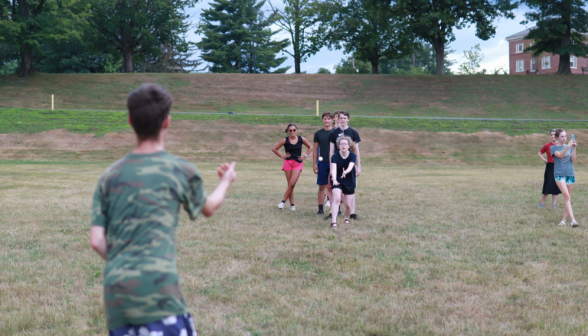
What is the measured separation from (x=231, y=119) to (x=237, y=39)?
148 feet

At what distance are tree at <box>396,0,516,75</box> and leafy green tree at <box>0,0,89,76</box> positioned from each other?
31.8m

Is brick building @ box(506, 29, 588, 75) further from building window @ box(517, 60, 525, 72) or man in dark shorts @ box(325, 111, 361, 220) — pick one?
man in dark shorts @ box(325, 111, 361, 220)

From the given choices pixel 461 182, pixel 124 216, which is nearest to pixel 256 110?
pixel 461 182

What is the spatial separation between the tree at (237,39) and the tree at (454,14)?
87.7 feet

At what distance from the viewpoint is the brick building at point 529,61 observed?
76125 millimetres

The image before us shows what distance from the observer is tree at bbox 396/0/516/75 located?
4706 cm

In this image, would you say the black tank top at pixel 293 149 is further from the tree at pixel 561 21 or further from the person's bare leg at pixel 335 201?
the tree at pixel 561 21

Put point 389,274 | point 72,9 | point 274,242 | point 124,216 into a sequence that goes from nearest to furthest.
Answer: point 124,216 < point 389,274 < point 274,242 < point 72,9

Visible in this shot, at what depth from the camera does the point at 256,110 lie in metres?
39.3

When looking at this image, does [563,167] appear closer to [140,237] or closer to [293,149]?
[293,149]

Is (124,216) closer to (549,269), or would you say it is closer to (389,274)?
(389,274)

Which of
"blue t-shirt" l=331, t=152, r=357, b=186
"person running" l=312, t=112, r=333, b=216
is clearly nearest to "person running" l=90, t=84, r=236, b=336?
"blue t-shirt" l=331, t=152, r=357, b=186

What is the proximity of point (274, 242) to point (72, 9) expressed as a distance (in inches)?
1999

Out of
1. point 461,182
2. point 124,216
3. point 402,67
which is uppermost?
point 402,67
